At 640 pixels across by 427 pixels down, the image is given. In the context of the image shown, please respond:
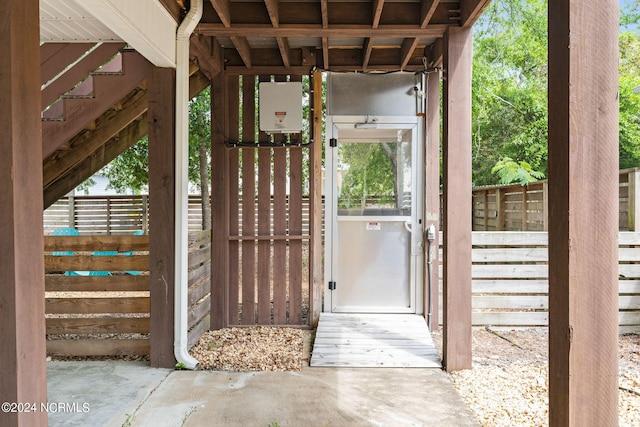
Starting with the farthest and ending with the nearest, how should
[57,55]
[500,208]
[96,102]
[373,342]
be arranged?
[500,208], [373,342], [57,55], [96,102]

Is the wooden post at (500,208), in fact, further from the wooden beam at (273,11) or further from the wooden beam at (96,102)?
the wooden beam at (96,102)

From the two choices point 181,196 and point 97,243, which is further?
point 97,243

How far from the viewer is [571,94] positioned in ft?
5.12

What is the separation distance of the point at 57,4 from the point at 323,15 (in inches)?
74.5

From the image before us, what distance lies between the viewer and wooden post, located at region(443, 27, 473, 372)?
149 inches

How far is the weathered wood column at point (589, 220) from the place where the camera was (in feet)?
5.03

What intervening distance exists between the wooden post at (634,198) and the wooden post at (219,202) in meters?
4.06

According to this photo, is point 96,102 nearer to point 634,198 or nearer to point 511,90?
point 634,198

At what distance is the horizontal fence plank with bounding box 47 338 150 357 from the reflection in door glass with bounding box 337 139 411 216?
7.86 ft

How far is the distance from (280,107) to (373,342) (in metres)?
2.55

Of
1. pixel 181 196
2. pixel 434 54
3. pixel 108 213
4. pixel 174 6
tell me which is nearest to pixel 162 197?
pixel 181 196

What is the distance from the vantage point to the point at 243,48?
179 inches

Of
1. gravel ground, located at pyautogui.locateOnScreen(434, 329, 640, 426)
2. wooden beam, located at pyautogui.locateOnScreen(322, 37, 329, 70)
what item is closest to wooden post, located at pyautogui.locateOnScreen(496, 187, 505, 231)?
gravel ground, located at pyautogui.locateOnScreen(434, 329, 640, 426)

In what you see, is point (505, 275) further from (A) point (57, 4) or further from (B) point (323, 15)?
(A) point (57, 4)
